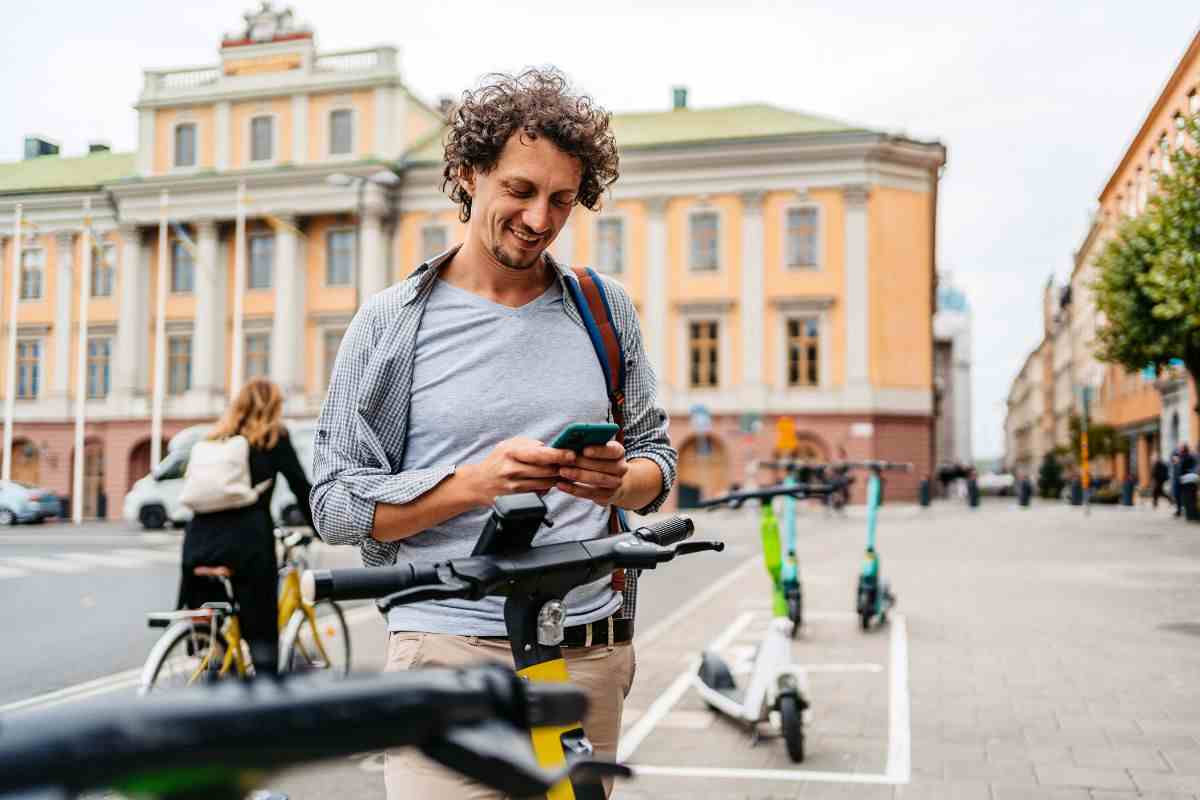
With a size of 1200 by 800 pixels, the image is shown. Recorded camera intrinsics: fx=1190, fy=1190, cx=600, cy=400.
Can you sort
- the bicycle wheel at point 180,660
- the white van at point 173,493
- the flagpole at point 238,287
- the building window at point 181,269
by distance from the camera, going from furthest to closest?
the building window at point 181,269 < the flagpole at point 238,287 < the white van at point 173,493 < the bicycle wheel at point 180,660

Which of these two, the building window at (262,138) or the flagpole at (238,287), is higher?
the building window at (262,138)

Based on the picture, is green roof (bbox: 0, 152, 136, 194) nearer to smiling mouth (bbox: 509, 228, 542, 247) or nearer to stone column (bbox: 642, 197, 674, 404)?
smiling mouth (bbox: 509, 228, 542, 247)

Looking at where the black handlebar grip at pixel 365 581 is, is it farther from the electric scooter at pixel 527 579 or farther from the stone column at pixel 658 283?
the stone column at pixel 658 283

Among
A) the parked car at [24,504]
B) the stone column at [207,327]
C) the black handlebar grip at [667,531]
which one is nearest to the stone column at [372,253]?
the stone column at [207,327]

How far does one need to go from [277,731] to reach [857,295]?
39846 mm

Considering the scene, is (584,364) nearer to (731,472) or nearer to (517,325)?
(517,325)

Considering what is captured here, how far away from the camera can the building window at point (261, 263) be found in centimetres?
4425

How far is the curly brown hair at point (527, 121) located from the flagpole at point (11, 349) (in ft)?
28.7

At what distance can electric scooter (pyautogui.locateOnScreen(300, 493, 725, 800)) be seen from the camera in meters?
1.48

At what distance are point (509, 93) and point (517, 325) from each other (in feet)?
1.45

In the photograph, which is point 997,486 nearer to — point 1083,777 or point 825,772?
point 1083,777

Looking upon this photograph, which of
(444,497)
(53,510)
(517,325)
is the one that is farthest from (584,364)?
(53,510)

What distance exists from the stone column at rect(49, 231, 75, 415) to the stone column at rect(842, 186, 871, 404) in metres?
24.2

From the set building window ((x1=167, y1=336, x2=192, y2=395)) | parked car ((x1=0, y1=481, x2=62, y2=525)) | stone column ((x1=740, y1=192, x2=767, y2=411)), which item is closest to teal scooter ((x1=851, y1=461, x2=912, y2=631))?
parked car ((x1=0, y1=481, x2=62, y2=525))
